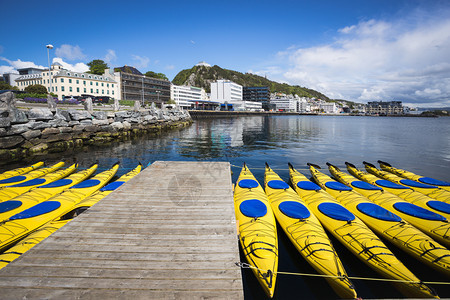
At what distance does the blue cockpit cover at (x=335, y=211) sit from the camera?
779cm

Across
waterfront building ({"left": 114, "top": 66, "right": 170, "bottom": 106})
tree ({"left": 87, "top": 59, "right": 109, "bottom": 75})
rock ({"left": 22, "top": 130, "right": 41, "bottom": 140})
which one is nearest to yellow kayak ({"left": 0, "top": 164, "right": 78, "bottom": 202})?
rock ({"left": 22, "top": 130, "right": 41, "bottom": 140})

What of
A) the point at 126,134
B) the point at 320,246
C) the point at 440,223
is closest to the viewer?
the point at 320,246

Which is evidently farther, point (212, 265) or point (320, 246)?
point (320, 246)

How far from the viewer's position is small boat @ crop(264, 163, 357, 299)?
5.52 metres

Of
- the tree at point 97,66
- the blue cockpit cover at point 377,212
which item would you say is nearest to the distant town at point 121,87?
the tree at point 97,66

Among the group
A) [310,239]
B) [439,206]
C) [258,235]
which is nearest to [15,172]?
[258,235]

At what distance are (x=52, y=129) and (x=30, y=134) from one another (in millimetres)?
2305

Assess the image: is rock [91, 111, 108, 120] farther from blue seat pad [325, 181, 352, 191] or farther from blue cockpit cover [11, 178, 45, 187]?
blue seat pad [325, 181, 352, 191]

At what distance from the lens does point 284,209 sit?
846cm

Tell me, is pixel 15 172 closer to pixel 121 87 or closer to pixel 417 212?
pixel 417 212

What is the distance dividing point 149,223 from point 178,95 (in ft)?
417

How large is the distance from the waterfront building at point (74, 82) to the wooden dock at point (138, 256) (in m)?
78.9

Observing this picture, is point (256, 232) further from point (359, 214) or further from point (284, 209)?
point (359, 214)

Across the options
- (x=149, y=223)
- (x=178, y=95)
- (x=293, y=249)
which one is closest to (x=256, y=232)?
(x=293, y=249)
